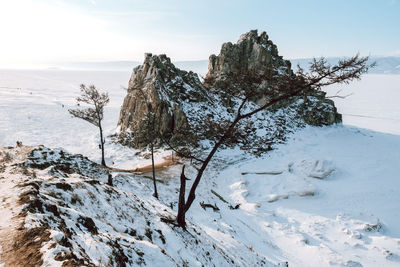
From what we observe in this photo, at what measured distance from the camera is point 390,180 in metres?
19.5

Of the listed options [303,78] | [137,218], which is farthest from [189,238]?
[303,78]

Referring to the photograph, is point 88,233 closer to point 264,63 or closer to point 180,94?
point 180,94

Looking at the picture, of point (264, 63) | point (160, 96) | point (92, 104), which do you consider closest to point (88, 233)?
point (92, 104)

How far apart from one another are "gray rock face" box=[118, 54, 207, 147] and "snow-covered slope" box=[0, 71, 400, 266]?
4.18 meters

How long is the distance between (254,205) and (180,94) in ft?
58.3

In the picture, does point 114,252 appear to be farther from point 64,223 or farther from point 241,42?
point 241,42

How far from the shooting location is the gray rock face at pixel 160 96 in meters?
25.7

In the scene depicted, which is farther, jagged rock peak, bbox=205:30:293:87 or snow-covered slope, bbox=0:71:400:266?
jagged rock peak, bbox=205:30:293:87

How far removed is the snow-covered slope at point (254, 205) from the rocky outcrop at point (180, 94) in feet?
13.6

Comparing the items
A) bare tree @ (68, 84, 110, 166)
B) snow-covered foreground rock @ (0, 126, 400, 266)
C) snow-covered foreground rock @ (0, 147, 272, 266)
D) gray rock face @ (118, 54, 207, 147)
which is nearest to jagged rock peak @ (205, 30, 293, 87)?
gray rock face @ (118, 54, 207, 147)

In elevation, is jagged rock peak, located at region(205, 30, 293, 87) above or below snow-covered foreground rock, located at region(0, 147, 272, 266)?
above

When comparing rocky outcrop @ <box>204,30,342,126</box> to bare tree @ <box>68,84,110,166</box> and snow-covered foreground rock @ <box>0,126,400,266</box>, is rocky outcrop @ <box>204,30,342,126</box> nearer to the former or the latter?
snow-covered foreground rock @ <box>0,126,400,266</box>

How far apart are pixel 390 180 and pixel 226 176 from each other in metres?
14.5

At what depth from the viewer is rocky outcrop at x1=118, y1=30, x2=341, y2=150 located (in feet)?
84.6
